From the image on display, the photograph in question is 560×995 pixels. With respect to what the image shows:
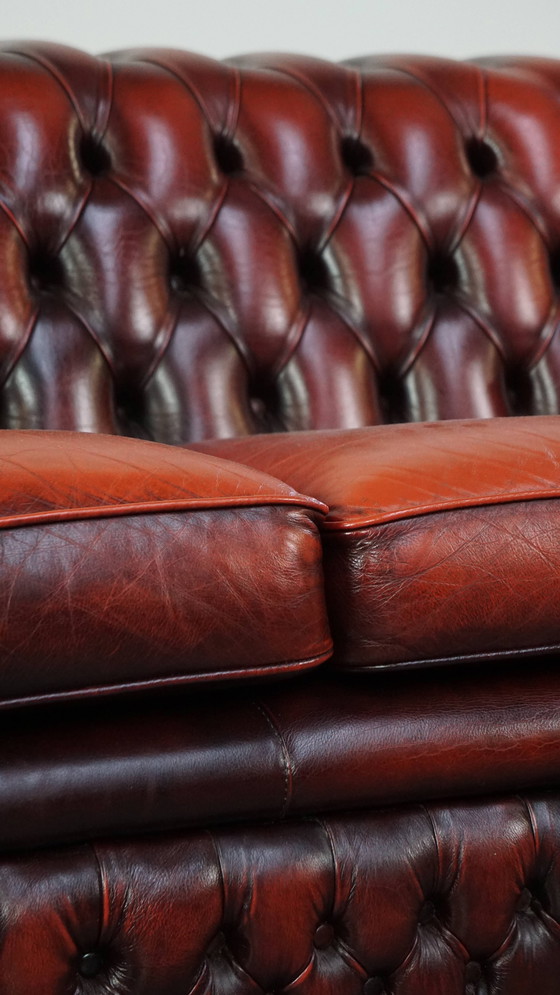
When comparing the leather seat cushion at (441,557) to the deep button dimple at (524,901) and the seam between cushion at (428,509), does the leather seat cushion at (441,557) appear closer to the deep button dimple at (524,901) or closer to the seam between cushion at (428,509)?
the seam between cushion at (428,509)

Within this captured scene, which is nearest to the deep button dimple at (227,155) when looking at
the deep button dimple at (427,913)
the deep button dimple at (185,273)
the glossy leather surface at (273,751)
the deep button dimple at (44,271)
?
the deep button dimple at (185,273)

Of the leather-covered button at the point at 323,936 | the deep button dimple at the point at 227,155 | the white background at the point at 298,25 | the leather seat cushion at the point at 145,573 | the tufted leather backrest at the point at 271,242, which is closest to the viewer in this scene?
the leather seat cushion at the point at 145,573

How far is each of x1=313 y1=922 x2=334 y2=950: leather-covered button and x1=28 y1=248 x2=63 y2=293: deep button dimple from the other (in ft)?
2.63

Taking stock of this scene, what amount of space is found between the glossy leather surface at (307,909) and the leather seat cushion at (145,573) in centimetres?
14

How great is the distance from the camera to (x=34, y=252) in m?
1.22

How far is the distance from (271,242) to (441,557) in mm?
680

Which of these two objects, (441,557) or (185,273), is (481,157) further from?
(441,557)

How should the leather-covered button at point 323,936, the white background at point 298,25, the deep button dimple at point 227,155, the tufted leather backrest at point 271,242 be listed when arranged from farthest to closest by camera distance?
the white background at point 298,25 < the deep button dimple at point 227,155 < the tufted leather backrest at point 271,242 < the leather-covered button at point 323,936

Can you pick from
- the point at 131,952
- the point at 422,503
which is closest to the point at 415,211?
the point at 422,503

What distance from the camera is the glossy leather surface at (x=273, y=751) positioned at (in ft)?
2.23

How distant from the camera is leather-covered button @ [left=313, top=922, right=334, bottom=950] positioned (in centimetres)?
75

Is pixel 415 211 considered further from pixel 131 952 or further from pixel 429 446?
pixel 131 952

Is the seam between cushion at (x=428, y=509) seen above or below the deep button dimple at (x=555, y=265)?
below

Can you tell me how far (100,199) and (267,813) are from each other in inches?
31.5
